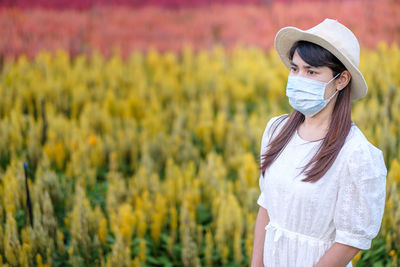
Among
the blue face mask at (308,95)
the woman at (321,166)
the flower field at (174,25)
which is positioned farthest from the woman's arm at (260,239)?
the flower field at (174,25)

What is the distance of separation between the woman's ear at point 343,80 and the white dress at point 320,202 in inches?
6.0

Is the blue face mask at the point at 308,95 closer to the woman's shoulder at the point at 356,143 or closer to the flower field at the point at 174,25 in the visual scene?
the woman's shoulder at the point at 356,143

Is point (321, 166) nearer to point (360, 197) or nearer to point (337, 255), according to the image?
point (360, 197)

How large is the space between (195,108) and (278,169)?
3107mm

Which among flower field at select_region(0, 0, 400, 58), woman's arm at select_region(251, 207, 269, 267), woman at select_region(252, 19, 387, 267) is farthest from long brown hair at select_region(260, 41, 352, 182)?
flower field at select_region(0, 0, 400, 58)

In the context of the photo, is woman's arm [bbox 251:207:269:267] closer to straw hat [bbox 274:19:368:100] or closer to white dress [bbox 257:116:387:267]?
white dress [bbox 257:116:387:267]

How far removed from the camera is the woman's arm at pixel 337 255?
138 cm

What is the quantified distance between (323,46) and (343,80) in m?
0.15

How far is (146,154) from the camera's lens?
11.4 feet

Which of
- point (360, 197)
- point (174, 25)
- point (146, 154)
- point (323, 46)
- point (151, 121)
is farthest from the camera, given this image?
point (174, 25)

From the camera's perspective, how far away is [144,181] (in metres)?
3.11

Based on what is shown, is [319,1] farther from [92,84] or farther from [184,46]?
[92,84]

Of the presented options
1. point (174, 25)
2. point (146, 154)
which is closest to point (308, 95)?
point (146, 154)

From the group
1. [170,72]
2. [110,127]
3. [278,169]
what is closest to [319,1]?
[170,72]
